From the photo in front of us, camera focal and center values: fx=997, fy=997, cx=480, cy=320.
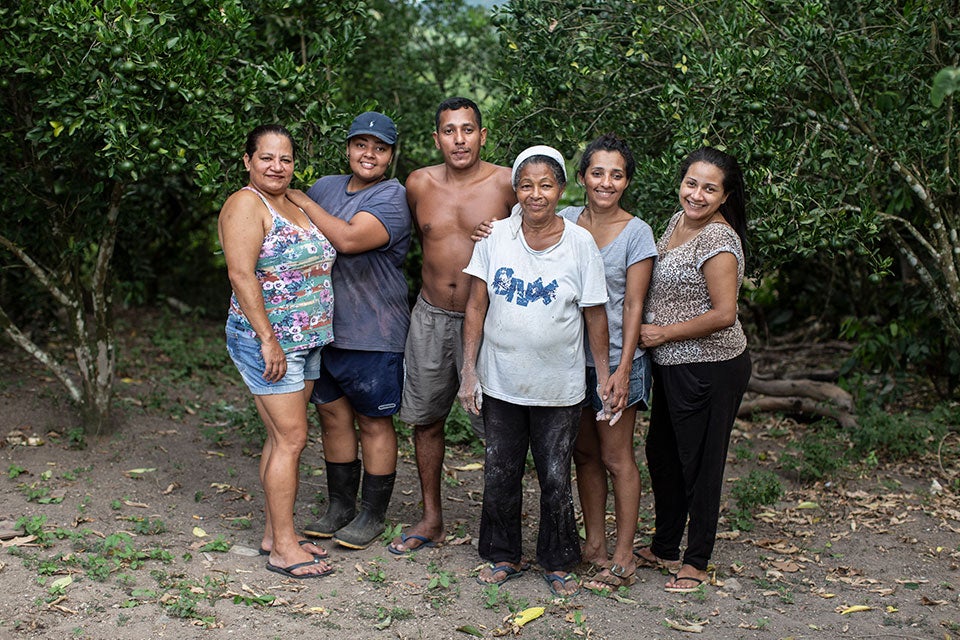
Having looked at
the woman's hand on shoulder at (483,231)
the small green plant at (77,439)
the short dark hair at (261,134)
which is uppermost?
the short dark hair at (261,134)

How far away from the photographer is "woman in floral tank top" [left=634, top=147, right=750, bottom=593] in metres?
4.30

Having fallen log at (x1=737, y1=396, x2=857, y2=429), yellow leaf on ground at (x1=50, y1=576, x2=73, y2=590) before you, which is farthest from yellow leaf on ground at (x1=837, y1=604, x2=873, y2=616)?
yellow leaf on ground at (x1=50, y1=576, x2=73, y2=590)

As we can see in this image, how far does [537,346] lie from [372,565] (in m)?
1.37

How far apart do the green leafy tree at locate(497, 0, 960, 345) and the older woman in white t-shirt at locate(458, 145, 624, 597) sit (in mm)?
1050

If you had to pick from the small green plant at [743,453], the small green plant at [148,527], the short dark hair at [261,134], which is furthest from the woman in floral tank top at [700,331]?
the small green plant at [148,527]

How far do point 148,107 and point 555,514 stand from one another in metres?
2.79

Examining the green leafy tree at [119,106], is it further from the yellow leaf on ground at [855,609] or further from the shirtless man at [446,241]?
the yellow leaf on ground at [855,609]

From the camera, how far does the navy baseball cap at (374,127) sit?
4605 millimetres

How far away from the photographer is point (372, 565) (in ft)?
15.5

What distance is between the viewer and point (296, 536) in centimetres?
475

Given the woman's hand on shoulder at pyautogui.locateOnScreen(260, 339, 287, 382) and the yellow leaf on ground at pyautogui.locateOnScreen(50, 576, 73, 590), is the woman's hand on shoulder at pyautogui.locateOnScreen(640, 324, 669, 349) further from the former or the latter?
the yellow leaf on ground at pyautogui.locateOnScreen(50, 576, 73, 590)

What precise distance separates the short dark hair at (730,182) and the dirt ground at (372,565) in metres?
1.71

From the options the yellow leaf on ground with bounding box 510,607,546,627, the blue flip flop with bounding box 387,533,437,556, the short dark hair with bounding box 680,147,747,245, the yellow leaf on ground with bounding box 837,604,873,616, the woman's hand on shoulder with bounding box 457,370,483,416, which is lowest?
the yellow leaf on ground with bounding box 837,604,873,616

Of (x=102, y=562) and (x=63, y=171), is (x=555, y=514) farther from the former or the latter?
(x=63, y=171)
